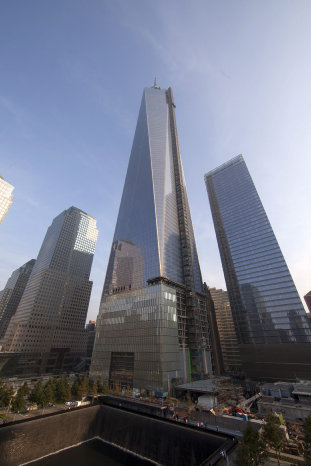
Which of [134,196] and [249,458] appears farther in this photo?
[134,196]

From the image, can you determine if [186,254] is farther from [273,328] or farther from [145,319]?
[273,328]

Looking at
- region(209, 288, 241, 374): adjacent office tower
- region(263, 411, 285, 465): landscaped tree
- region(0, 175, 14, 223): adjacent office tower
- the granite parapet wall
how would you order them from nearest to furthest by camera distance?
region(263, 411, 285, 465): landscaped tree
the granite parapet wall
region(209, 288, 241, 374): adjacent office tower
region(0, 175, 14, 223): adjacent office tower

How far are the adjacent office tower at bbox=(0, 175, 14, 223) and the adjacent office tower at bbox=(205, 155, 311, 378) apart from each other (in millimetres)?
142753

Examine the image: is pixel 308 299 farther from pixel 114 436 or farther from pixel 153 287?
pixel 114 436

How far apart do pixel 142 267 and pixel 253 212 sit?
7484 centimetres

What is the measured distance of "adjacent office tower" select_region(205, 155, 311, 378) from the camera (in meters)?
90.4

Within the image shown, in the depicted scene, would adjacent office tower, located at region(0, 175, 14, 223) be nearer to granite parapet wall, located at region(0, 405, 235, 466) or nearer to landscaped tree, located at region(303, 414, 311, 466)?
granite parapet wall, located at region(0, 405, 235, 466)

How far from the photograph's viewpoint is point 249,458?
2191 centimetres

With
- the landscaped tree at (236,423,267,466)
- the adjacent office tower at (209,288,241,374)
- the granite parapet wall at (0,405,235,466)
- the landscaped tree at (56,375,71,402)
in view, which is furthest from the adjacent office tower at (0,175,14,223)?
the landscaped tree at (236,423,267,466)

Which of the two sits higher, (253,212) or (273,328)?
(253,212)

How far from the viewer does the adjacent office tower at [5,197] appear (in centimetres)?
14400

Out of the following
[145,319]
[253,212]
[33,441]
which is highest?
[253,212]

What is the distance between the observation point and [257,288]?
107438 mm

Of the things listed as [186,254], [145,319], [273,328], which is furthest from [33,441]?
[273,328]
